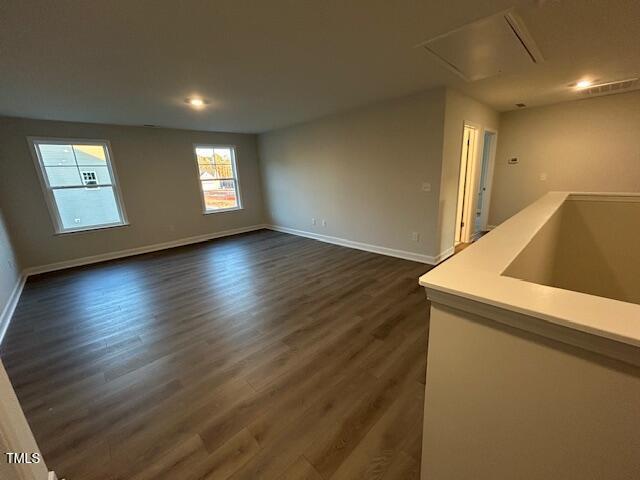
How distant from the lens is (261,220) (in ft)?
22.9

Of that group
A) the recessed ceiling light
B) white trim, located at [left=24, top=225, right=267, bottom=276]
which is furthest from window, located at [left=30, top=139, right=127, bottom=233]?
the recessed ceiling light

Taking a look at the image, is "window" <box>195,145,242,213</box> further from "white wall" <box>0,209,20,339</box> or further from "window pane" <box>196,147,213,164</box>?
"white wall" <box>0,209,20,339</box>

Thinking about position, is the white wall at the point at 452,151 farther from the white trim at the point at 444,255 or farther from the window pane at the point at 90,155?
the window pane at the point at 90,155

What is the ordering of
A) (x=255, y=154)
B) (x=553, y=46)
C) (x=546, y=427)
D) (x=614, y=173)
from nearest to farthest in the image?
(x=546, y=427)
(x=553, y=46)
(x=614, y=173)
(x=255, y=154)

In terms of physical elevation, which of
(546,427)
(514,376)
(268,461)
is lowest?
(268,461)

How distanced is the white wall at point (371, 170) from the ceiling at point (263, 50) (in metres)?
0.42

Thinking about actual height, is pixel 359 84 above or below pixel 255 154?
above

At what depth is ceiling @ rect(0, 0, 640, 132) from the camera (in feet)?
5.32

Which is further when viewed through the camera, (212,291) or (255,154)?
(255,154)

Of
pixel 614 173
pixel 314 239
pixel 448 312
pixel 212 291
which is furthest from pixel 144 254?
pixel 614 173

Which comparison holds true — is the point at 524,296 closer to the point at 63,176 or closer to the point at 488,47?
the point at 488,47

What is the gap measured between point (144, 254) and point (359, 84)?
4790mm

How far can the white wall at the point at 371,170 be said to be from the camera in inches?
142

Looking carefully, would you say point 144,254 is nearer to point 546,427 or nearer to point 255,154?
point 255,154
